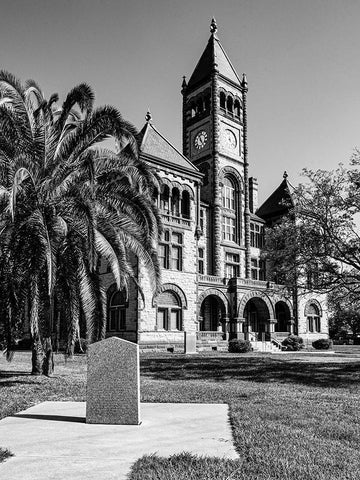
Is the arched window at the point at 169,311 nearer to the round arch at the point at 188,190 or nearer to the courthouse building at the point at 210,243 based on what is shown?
the courthouse building at the point at 210,243

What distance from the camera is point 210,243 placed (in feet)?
144

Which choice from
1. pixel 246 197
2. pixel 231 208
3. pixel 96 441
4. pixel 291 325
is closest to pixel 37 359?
pixel 96 441

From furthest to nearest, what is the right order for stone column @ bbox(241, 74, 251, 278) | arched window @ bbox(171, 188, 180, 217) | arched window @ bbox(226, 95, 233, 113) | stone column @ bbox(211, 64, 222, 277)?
arched window @ bbox(226, 95, 233, 113), stone column @ bbox(241, 74, 251, 278), stone column @ bbox(211, 64, 222, 277), arched window @ bbox(171, 188, 180, 217)

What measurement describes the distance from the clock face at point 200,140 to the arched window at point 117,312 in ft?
61.5

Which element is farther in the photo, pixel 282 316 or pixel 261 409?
pixel 282 316

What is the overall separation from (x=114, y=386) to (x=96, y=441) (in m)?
1.40

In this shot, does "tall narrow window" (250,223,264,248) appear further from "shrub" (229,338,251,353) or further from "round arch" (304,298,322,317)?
"shrub" (229,338,251,353)

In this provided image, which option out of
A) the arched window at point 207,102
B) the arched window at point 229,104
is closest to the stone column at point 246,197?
the arched window at point 229,104

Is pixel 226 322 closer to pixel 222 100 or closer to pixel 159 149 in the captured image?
pixel 159 149

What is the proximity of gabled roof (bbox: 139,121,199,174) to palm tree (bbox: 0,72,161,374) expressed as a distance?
66.9 feet

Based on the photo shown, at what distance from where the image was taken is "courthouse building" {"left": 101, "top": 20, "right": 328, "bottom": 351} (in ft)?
117

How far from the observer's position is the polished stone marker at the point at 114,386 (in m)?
8.23

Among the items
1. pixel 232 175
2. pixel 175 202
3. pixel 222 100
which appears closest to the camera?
pixel 175 202

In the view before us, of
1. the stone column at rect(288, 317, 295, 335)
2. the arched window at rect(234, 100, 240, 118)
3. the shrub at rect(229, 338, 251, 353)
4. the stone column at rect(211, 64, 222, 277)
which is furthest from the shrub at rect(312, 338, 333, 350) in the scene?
the arched window at rect(234, 100, 240, 118)
